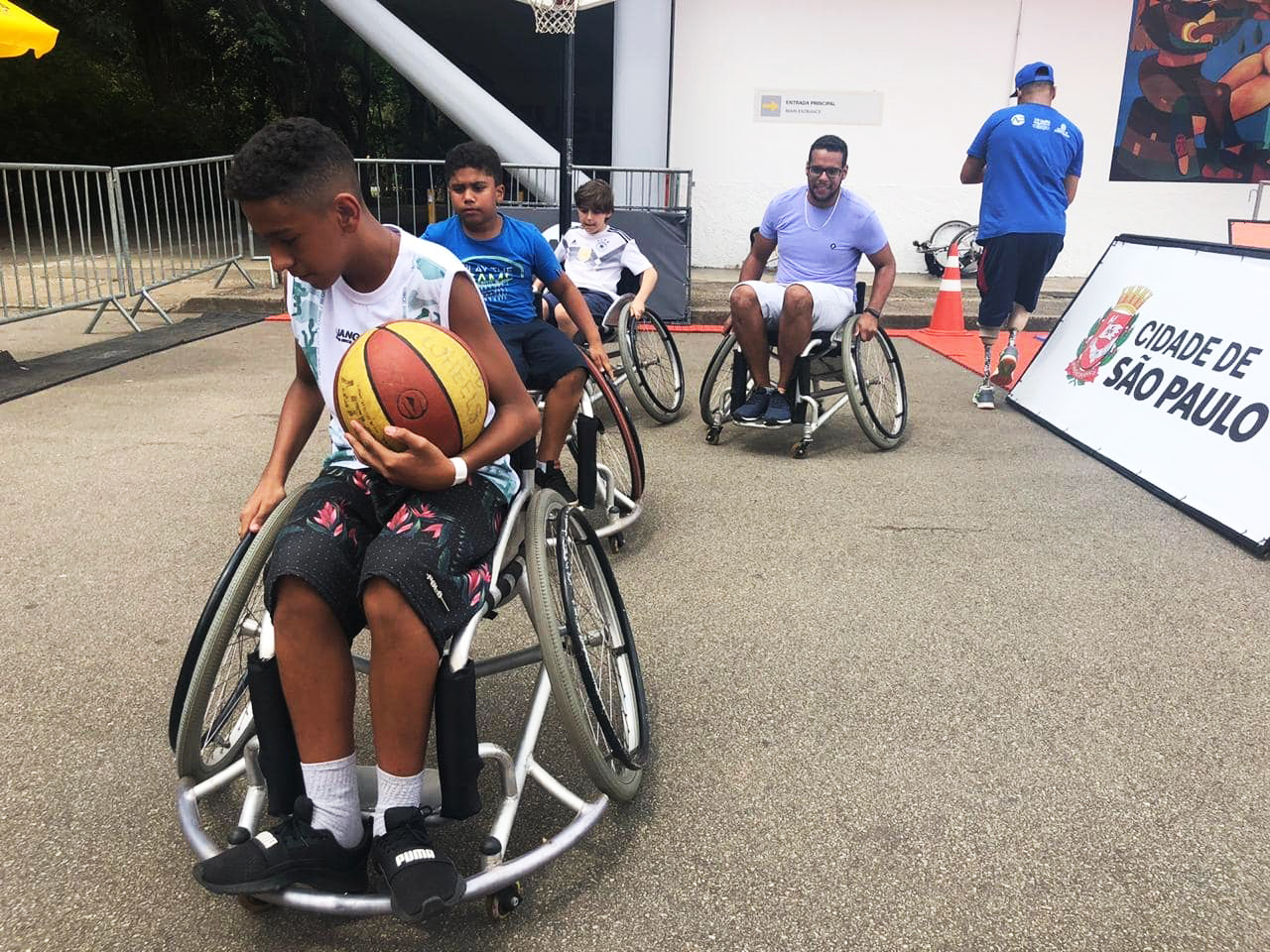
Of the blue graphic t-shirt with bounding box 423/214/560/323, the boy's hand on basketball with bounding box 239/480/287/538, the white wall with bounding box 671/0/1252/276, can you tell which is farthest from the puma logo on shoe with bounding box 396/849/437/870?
the white wall with bounding box 671/0/1252/276

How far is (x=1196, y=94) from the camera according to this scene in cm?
1162

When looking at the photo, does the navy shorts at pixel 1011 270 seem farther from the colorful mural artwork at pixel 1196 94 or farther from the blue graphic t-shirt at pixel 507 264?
the colorful mural artwork at pixel 1196 94

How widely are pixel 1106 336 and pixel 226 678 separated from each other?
510 centimetres

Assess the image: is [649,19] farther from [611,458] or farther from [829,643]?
[829,643]

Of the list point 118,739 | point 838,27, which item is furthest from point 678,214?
point 118,739

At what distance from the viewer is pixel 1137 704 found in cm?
290

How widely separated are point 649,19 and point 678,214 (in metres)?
2.93

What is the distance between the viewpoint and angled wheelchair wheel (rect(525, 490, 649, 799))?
202 cm

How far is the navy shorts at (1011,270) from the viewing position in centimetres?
616

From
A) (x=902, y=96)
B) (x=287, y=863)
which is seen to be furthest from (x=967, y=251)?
(x=287, y=863)

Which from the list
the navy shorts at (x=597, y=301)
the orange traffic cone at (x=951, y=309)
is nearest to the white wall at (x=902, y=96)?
the orange traffic cone at (x=951, y=309)

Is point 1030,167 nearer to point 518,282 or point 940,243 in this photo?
point 518,282

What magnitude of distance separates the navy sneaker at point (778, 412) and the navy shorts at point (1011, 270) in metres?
1.83

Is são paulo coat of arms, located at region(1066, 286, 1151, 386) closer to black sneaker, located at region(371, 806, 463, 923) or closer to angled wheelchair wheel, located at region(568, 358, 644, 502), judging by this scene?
angled wheelchair wheel, located at region(568, 358, 644, 502)
